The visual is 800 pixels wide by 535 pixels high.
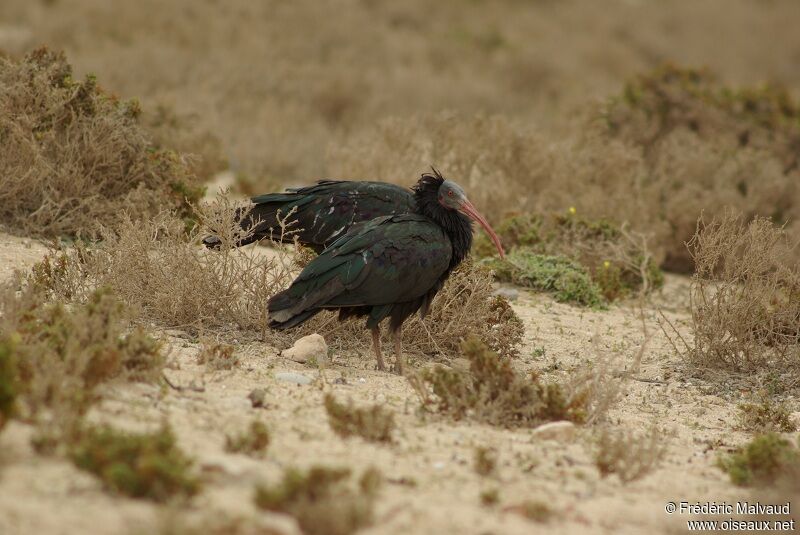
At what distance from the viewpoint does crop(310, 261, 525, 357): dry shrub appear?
24.5ft

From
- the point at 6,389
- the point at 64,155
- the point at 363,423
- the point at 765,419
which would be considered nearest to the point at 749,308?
the point at 765,419

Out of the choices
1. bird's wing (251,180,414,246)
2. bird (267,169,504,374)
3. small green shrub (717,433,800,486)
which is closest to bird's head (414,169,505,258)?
bird (267,169,504,374)

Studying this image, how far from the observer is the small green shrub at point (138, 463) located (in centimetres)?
400

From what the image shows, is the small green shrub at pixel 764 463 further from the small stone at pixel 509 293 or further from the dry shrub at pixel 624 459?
the small stone at pixel 509 293

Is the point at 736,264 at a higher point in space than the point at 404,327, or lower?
higher

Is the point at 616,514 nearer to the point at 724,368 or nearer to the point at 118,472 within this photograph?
the point at 118,472

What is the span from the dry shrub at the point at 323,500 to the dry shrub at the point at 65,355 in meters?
0.95

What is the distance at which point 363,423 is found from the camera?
16.6 ft

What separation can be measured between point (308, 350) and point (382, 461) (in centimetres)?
207

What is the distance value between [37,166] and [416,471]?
4994mm

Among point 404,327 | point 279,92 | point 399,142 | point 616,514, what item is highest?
point 279,92

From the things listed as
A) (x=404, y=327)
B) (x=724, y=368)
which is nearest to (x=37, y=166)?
(x=404, y=327)

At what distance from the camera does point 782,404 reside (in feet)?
22.4

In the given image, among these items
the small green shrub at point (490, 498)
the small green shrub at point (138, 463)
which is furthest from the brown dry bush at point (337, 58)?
the small green shrub at point (138, 463)
